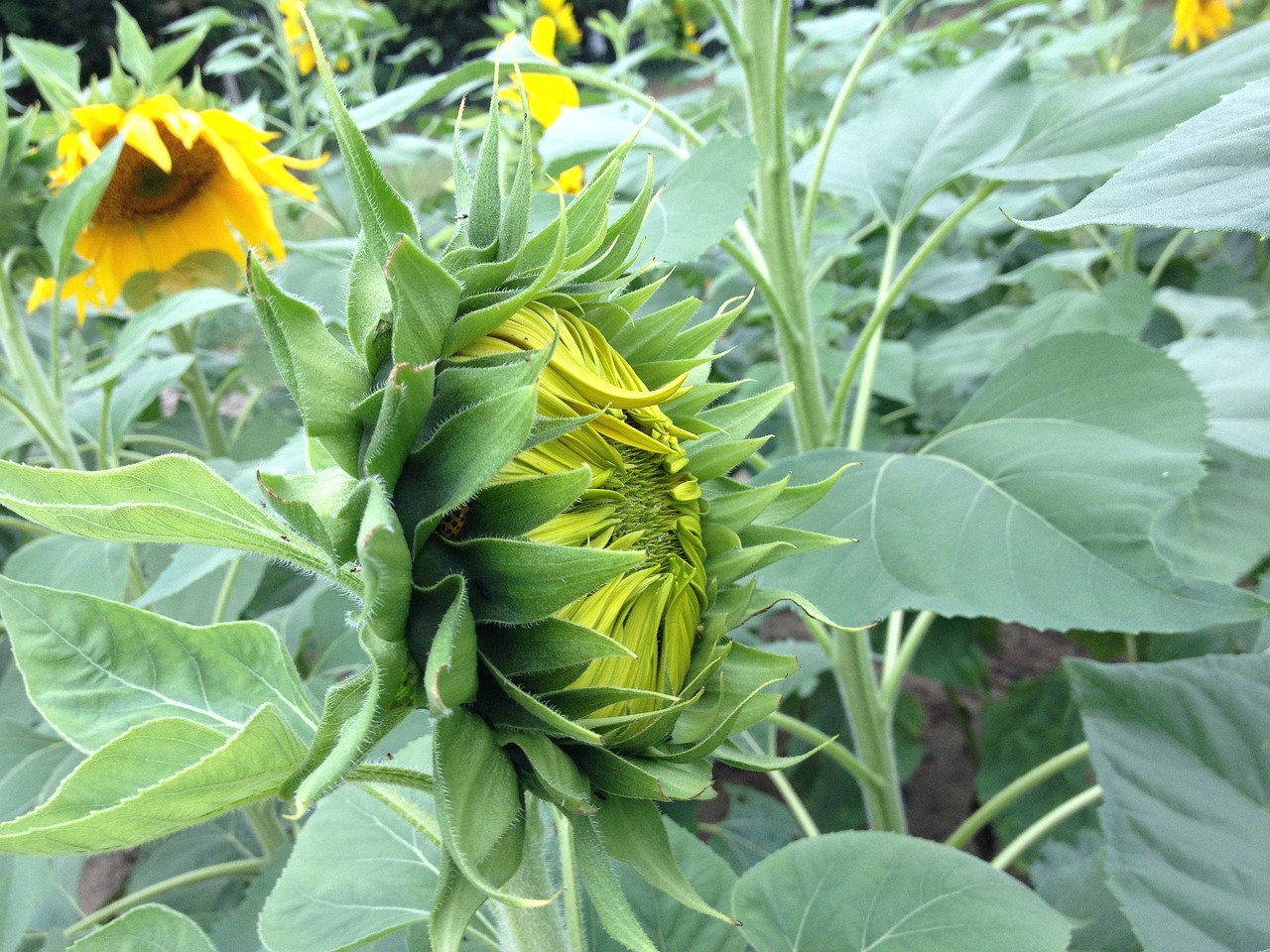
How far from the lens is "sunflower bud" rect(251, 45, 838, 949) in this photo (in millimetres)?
392

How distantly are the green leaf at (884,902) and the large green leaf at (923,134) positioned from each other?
0.69 m

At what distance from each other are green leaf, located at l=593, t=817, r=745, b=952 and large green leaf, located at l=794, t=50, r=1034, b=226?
2.39ft

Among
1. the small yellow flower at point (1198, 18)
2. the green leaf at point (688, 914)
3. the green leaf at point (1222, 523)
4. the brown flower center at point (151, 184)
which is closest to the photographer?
the green leaf at point (688, 914)

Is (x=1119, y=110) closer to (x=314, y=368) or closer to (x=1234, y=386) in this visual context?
(x=1234, y=386)

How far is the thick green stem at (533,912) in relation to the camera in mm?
491

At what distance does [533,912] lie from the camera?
52 cm

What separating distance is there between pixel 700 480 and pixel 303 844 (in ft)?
1.42

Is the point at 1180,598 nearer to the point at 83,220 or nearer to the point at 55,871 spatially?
the point at 83,220

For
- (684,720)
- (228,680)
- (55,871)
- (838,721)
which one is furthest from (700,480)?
(838,721)

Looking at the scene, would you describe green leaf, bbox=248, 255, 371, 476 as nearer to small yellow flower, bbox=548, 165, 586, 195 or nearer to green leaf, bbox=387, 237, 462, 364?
green leaf, bbox=387, 237, 462, 364

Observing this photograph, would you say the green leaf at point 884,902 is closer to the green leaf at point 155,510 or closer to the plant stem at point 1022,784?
the plant stem at point 1022,784

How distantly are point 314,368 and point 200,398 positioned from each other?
1.31m

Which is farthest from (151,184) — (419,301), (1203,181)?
(1203,181)

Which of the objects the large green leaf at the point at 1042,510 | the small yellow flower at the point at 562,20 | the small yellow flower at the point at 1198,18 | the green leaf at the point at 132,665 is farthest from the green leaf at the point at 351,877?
the small yellow flower at the point at 562,20
